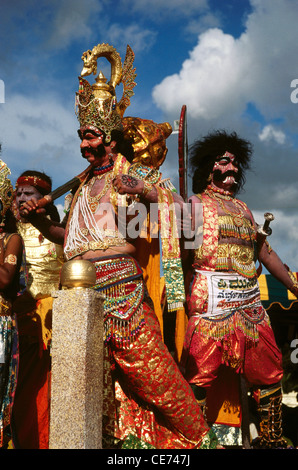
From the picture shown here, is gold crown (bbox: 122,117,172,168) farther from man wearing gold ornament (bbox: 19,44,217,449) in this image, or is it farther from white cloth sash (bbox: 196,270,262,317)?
white cloth sash (bbox: 196,270,262,317)

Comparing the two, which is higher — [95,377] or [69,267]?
[69,267]

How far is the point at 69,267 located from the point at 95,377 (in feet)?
2.20

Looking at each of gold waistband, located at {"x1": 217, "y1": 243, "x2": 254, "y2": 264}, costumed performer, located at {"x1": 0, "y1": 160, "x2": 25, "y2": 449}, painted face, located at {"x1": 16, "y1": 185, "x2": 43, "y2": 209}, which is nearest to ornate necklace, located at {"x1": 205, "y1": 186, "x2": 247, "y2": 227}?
gold waistband, located at {"x1": 217, "y1": 243, "x2": 254, "y2": 264}

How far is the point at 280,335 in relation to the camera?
8117 millimetres

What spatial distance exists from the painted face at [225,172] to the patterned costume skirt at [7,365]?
2.11 m

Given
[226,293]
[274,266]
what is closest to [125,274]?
[226,293]

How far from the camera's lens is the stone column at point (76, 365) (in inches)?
132

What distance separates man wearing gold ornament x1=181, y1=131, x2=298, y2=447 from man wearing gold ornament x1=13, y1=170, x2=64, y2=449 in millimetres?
1407

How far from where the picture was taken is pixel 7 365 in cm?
455

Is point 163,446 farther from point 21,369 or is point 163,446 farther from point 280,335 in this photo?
point 280,335

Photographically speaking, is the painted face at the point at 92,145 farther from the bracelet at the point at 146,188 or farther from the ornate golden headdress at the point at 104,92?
the bracelet at the point at 146,188

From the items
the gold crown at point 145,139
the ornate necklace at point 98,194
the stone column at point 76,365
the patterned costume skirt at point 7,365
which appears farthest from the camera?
the gold crown at point 145,139

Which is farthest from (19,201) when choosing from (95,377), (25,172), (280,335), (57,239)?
(280,335)

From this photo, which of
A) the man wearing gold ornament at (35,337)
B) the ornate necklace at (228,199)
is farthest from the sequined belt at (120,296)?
the man wearing gold ornament at (35,337)
